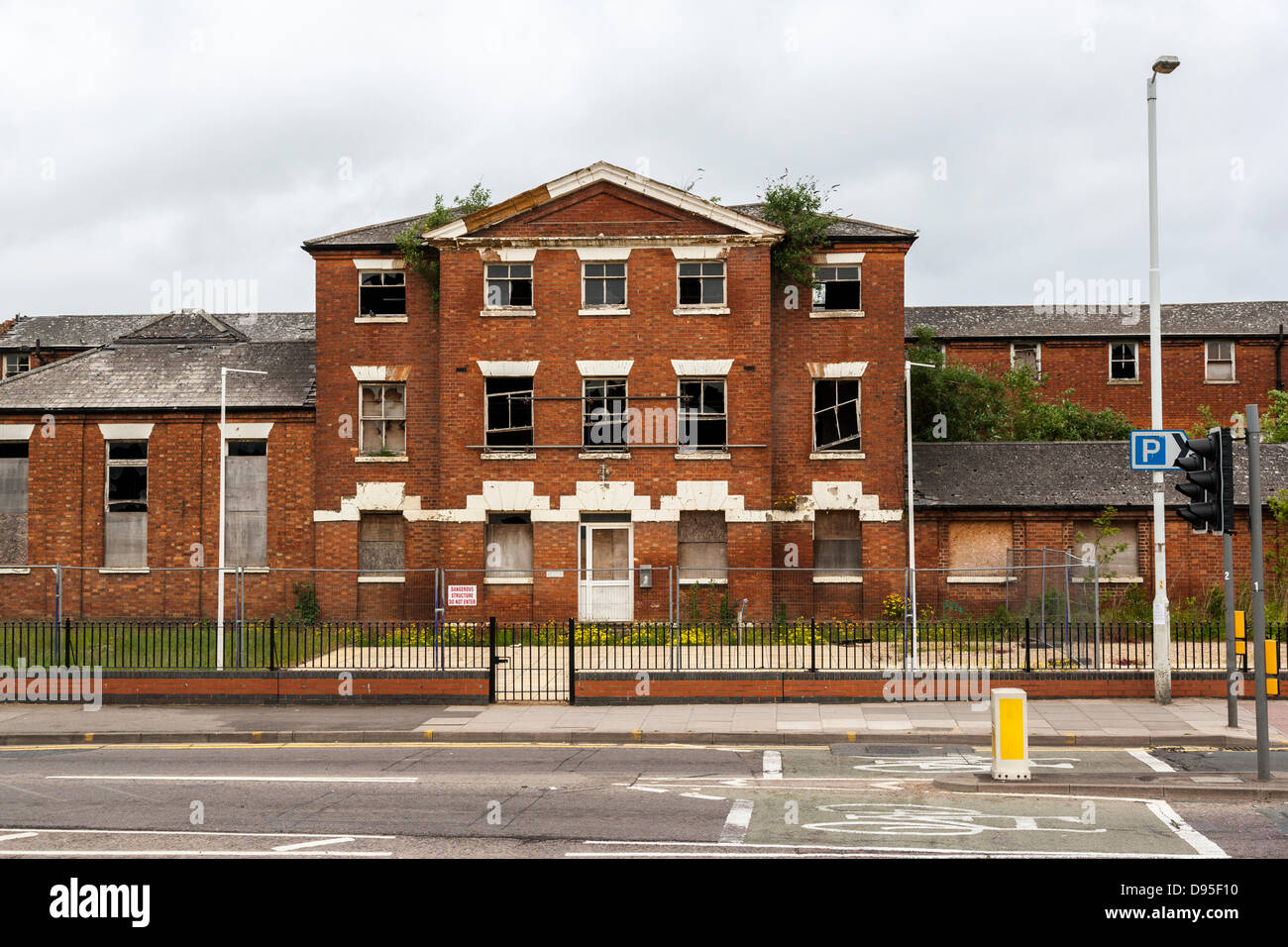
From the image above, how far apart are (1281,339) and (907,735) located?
38.3 metres

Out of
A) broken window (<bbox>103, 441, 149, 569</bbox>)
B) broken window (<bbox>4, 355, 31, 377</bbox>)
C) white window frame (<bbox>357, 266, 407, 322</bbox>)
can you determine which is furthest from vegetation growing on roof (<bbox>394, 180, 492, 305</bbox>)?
broken window (<bbox>4, 355, 31, 377</bbox>)

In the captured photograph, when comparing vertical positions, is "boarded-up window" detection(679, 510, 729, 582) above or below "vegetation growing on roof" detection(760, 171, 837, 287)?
below

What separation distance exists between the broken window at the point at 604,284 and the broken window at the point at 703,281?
1.58m

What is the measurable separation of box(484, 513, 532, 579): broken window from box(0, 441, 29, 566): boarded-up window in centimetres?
1330

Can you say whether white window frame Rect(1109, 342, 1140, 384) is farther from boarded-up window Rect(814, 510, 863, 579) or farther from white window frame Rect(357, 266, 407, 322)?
white window frame Rect(357, 266, 407, 322)

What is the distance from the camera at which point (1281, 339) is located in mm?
47031

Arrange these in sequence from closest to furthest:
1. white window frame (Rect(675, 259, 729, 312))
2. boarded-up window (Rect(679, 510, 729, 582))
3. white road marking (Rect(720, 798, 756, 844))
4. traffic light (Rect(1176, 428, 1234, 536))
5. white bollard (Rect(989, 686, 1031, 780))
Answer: white road marking (Rect(720, 798, 756, 844)), white bollard (Rect(989, 686, 1031, 780)), traffic light (Rect(1176, 428, 1234, 536)), boarded-up window (Rect(679, 510, 729, 582)), white window frame (Rect(675, 259, 729, 312))

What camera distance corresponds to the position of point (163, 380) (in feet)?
110

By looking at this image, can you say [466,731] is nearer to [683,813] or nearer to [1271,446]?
[683,813]

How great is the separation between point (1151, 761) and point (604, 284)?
1948 centimetres

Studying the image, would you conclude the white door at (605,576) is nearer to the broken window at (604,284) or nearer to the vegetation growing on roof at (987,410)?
the broken window at (604,284)

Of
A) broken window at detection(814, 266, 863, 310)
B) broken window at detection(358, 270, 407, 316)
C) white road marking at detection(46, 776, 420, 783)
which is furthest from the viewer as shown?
broken window at detection(358, 270, 407, 316)

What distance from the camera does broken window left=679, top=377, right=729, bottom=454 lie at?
100.0 feet

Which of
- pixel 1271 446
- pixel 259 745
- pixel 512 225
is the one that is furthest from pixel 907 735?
pixel 1271 446
